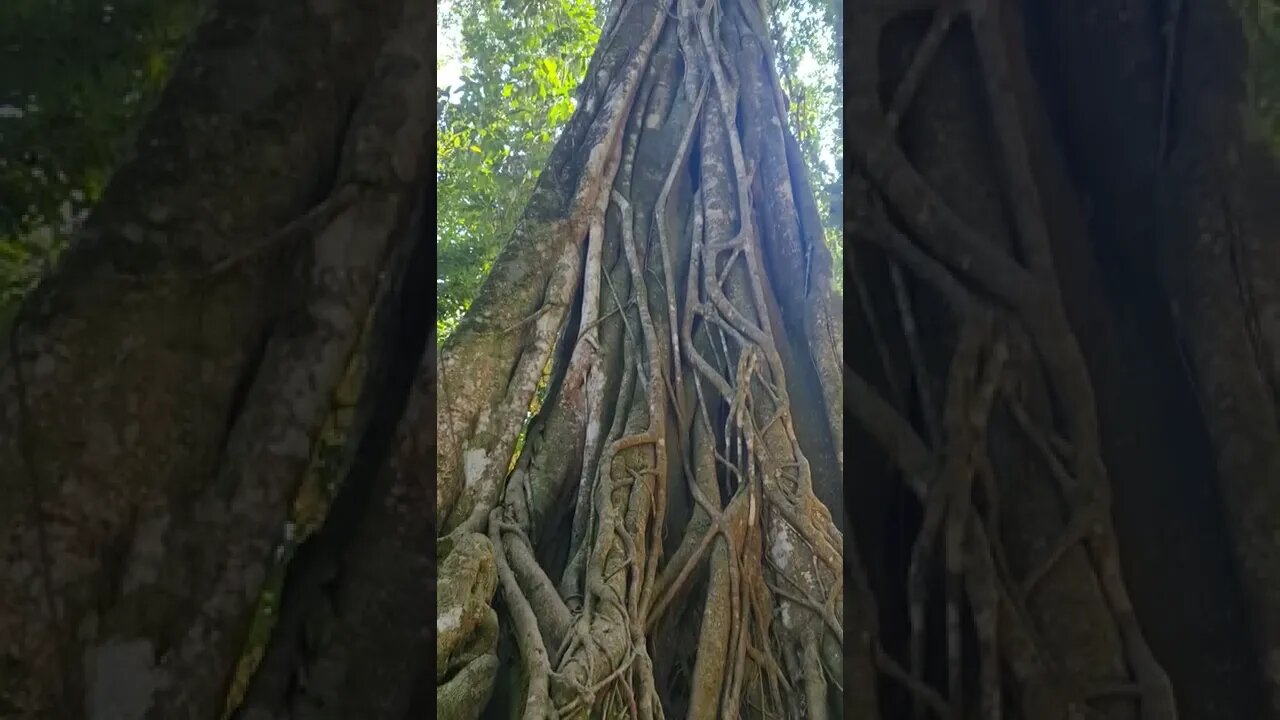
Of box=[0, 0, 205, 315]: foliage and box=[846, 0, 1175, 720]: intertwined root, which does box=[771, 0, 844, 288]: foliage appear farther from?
Answer: box=[0, 0, 205, 315]: foliage

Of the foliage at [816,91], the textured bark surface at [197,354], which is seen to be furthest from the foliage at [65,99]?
the foliage at [816,91]

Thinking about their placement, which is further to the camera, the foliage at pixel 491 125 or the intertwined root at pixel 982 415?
the foliage at pixel 491 125

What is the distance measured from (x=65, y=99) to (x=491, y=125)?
24.4 inches

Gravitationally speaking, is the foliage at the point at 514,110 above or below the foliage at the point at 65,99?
above

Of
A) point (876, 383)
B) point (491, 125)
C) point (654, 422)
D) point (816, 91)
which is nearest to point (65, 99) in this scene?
point (491, 125)

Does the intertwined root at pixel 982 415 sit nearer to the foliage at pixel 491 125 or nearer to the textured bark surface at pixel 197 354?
the textured bark surface at pixel 197 354

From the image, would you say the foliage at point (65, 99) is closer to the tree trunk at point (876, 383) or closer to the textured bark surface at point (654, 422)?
the tree trunk at point (876, 383)

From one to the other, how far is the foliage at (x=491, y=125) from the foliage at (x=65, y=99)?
0.49m

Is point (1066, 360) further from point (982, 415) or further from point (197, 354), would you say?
point (197, 354)

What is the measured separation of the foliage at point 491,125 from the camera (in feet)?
4.31

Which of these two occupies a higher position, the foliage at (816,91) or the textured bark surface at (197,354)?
the foliage at (816,91)

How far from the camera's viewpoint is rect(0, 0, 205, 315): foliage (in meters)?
0.78

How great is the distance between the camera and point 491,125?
135 cm

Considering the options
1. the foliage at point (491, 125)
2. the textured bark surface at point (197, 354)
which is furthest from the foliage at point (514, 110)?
the textured bark surface at point (197, 354)
